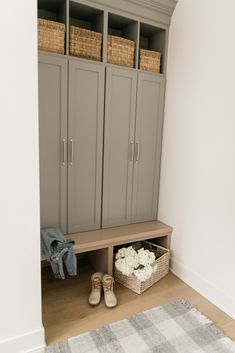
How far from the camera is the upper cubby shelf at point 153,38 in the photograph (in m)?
2.50

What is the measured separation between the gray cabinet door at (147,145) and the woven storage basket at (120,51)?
18cm

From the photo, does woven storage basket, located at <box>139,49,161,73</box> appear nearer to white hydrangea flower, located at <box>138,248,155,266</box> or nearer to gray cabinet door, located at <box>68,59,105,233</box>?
gray cabinet door, located at <box>68,59,105,233</box>

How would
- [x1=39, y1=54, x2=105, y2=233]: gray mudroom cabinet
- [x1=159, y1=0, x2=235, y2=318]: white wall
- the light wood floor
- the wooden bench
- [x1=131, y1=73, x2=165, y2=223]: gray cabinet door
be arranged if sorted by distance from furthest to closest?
[x1=131, y1=73, x2=165, y2=223]: gray cabinet door
the wooden bench
[x1=39, y1=54, x2=105, y2=233]: gray mudroom cabinet
[x1=159, y1=0, x2=235, y2=318]: white wall
the light wood floor

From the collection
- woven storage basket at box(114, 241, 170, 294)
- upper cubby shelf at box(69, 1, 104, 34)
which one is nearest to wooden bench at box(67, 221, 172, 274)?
woven storage basket at box(114, 241, 170, 294)

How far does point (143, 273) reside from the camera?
2.17m

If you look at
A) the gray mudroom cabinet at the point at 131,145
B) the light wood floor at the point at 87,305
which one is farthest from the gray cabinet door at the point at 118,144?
the light wood floor at the point at 87,305

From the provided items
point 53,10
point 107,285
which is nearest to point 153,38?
point 53,10

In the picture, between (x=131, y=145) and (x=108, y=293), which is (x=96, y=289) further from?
(x=131, y=145)

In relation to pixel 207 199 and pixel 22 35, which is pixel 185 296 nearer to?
pixel 207 199

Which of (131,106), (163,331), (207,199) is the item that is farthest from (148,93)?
(163,331)

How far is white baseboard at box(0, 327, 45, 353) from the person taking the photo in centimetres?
153

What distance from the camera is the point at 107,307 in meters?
2.04

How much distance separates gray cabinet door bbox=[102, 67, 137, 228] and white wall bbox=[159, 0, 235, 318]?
390mm

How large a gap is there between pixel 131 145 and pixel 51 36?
1.11 metres
